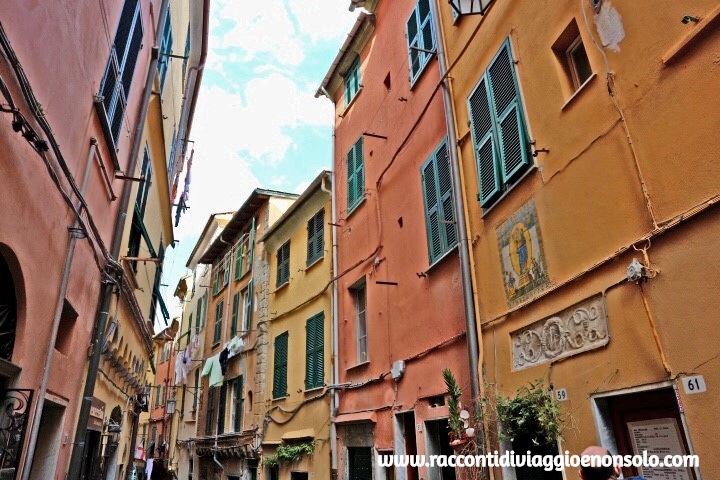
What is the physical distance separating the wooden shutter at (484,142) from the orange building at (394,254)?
0.77 meters

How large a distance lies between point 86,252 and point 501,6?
6.18 meters

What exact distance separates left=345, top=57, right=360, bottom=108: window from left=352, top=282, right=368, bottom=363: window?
4835mm

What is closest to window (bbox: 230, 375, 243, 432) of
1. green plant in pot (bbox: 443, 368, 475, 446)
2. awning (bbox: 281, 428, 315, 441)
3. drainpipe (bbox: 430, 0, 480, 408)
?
awning (bbox: 281, 428, 315, 441)

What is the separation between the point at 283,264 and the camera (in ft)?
48.1

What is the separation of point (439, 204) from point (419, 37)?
10.9 ft

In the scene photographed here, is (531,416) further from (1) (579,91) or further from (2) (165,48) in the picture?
(2) (165,48)

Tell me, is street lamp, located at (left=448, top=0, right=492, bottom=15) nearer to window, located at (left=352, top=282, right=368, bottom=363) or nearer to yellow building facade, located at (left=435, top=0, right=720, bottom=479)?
yellow building facade, located at (left=435, top=0, right=720, bottom=479)

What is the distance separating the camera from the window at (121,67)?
6548mm

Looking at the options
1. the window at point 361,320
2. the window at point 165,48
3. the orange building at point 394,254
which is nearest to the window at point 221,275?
the orange building at point 394,254

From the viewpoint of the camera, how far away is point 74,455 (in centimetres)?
662

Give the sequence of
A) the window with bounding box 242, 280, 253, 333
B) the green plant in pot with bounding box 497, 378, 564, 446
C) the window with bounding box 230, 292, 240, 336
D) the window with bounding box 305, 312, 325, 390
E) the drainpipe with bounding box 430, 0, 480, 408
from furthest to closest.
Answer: the window with bounding box 230, 292, 240, 336 → the window with bounding box 242, 280, 253, 333 → the window with bounding box 305, 312, 325, 390 → the drainpipe with bounding box 430, 0, 480, 408 → the green plant in pot with bounding box 497, 378, 564, 446

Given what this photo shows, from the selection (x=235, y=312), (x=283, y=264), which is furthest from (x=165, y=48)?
(x=235, y=312)

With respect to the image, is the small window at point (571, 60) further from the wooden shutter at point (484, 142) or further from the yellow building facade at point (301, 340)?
the yellow building facade at point (301, 340)

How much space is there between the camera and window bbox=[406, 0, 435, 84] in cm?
847
